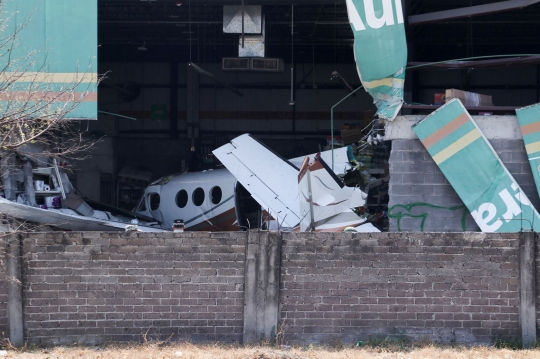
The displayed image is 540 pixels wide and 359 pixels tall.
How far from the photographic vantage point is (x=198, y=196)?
18.2m

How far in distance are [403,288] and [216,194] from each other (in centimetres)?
813

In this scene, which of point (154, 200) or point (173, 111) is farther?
point (173, 111)

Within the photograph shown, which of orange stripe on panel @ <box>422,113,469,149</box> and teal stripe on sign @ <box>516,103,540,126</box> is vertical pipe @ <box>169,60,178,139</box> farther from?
teal stripe on sign @ <box>516,103,540,126</box>

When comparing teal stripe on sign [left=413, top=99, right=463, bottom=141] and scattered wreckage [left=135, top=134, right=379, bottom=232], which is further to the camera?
scattered wreckage [left=135, top=134, right=379, bottom=232]

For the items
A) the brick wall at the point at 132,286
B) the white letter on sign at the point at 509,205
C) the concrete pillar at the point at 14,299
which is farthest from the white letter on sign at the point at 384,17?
the concrete pillar at the point at 14,299

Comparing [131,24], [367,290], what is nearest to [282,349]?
[367,290]

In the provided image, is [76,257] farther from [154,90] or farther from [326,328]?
[154,90]

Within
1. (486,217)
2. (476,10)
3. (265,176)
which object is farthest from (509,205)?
(265,176)

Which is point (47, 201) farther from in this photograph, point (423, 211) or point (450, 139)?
point (450, 139)

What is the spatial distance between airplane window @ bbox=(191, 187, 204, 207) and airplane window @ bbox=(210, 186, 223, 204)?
45 cm

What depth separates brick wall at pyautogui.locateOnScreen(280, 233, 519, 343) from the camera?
10422mm

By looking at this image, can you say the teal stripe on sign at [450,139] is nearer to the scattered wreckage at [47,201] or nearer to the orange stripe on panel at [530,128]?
the orange stripe on panel at [530,128]

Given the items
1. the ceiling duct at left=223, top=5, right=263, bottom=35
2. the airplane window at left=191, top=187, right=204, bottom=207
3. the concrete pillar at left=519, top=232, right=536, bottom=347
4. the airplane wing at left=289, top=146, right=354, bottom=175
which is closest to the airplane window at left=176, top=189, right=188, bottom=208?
the airplane window at left=191, top=187, right=204, bottom=207

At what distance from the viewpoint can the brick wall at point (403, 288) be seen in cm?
1042
